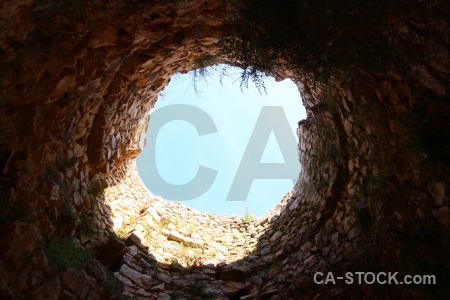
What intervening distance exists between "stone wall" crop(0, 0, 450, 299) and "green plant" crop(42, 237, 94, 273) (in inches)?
0.9

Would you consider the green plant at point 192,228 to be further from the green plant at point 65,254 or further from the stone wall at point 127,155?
the green plant at point 65,254

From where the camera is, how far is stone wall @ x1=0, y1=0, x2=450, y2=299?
3.46 meters

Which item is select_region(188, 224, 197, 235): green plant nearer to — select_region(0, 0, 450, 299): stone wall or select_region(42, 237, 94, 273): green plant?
select_region(0, 0, 450, 299): stone wall

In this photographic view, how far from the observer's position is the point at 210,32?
455 cm

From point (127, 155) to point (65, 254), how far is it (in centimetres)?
277

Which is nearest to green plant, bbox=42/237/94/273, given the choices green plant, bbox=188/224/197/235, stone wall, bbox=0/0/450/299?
stone wall, bbox=0/0/450/299

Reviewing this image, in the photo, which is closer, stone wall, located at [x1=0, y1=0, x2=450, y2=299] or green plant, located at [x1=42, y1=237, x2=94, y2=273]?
stone wall, located at [x1=0, y1=0, x2=450, y2=299]

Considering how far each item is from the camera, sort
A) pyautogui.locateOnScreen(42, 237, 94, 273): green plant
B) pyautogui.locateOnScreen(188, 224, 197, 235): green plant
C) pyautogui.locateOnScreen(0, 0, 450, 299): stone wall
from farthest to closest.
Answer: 1. pyautogui.locateOnScreen(188, 224, 197, 235): green plant
2. pyautogui.locateOnScreen(42, 237, 94, 273): green plant
3. pyautogui.locateOnScreen(0, 0, 450, 299): stone wall

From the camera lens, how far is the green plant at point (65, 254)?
12.2 feet

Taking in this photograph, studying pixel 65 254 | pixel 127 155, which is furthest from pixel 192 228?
pixel 65 254

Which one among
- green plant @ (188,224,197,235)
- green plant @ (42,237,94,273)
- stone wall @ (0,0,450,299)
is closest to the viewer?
stone wall @ (0,0,450,299)

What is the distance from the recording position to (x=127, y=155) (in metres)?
6.54

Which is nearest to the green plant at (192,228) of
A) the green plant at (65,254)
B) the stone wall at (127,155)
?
the stone wall at (127,155)

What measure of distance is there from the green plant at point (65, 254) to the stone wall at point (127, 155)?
22mm
